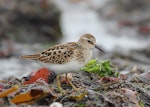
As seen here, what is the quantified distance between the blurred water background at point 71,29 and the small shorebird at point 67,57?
389cm

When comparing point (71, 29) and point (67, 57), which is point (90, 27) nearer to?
point (71, 29)

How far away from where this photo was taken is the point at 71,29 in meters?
21.2

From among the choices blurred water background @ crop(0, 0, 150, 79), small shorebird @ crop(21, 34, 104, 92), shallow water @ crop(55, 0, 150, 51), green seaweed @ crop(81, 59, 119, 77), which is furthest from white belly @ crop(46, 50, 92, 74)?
shallow water @ crop(55, 0, 150, 51)

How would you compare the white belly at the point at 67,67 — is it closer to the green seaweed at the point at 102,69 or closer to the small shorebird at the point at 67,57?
the small shorebird at the point at 67,57

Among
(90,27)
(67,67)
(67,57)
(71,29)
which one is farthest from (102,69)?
(90,27)

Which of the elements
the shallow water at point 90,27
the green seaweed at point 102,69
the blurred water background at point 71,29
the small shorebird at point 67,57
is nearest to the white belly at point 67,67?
the small shorebird at point 67,57

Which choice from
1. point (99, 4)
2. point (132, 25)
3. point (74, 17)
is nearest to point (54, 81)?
point (132, 25)

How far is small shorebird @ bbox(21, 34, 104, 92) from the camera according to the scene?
744 cm

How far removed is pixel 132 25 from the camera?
70.8 ft

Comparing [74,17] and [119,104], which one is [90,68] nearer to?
[119,104]

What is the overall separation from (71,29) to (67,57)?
Answer: 1368 cm

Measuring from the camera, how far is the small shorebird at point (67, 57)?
293 inches

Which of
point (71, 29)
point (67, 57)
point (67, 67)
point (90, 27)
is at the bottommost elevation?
point (67, 67)

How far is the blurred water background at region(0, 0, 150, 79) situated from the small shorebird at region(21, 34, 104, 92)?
3.89 m
